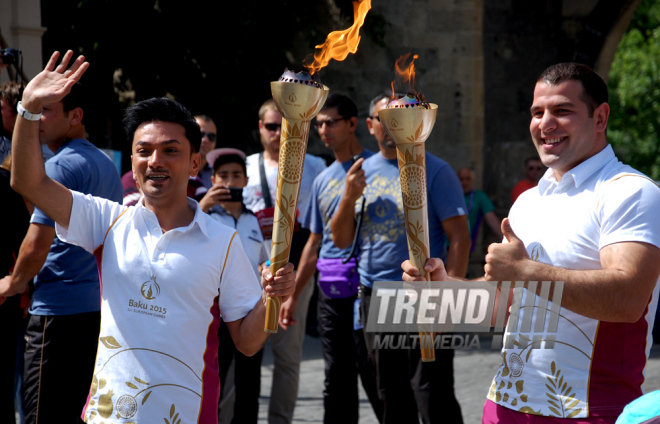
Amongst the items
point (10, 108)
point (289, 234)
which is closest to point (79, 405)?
point (289, 234)

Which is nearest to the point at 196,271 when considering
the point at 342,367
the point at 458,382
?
the point at 342,367

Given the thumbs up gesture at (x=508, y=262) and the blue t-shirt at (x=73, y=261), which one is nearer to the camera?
the thumbs up gesture at (x=508, y=262)

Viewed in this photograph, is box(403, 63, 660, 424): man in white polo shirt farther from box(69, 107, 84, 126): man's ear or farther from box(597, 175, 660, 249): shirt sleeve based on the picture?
box(69, 107, 84, 126): man's ear

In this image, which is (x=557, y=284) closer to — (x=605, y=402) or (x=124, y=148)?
(x=605, y=402)

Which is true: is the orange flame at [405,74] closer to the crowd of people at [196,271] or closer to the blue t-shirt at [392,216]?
the crowd of people at [196,271]

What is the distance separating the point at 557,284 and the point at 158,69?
756 cm

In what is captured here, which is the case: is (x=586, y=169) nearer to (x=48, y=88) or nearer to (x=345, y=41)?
(x=345, y=41)

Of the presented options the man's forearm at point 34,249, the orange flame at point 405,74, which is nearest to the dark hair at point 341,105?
the orange flame at point 405,74

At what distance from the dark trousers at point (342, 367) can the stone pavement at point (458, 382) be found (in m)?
0.80

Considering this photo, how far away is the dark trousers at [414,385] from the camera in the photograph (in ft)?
14.4

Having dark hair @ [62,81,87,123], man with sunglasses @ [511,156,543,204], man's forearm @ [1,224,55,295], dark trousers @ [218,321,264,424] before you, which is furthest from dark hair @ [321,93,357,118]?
man with sunglasses @ [511,156,543,204]

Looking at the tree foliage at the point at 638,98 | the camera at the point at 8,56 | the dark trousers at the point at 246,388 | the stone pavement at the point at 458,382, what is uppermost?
the tree foliage at the point at 638,98

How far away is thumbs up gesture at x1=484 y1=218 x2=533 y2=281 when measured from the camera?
92.7 inches

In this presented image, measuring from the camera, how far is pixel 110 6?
28.4 ft
